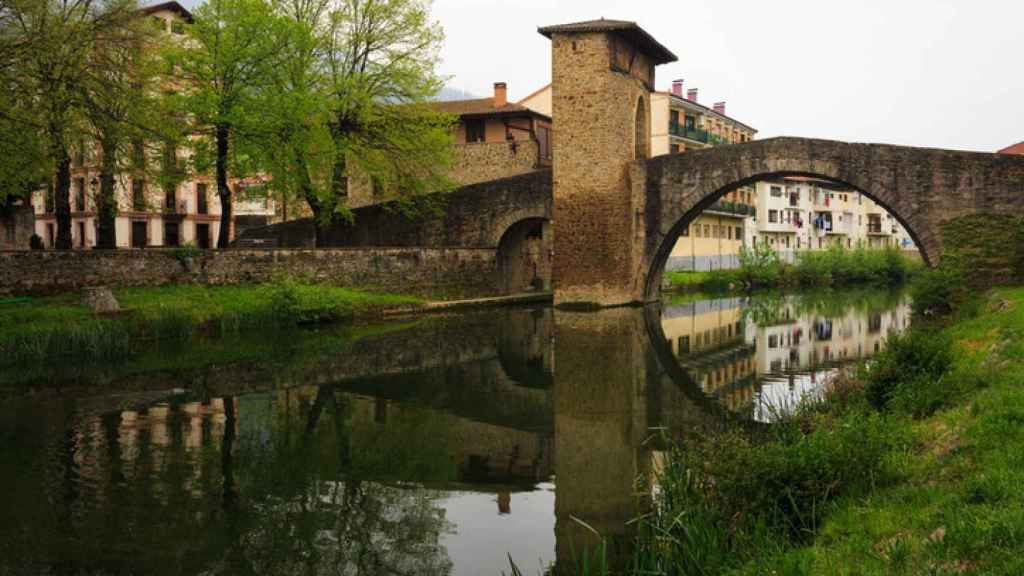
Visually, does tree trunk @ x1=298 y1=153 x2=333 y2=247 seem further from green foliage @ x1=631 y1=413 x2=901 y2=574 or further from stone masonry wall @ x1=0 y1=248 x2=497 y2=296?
→ green foliage @ x1=631 y1=413 x2=901 y2=574

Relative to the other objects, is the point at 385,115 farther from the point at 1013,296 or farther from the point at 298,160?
the point at 1013,296

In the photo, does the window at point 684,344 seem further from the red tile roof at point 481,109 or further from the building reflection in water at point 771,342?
the red tile roof at point 481,109

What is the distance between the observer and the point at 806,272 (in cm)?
4625

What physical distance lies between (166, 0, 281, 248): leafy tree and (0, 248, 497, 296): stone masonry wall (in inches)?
109

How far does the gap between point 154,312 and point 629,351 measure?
10801 millimetres

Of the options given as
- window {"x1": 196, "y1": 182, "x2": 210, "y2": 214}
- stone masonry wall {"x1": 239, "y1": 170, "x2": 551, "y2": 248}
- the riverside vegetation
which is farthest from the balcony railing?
the riverside vegetation

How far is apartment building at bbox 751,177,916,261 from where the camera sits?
A: 60.3m

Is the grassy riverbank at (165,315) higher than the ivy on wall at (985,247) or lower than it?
lower

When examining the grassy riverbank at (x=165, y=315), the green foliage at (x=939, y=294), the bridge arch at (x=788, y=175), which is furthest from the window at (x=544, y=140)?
the green foliage at (x=939, y=294)

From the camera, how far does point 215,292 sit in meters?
22.5

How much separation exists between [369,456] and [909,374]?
5.97m

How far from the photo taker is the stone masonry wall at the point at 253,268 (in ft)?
65.3

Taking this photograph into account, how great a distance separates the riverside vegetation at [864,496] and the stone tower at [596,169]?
18794 millimetres

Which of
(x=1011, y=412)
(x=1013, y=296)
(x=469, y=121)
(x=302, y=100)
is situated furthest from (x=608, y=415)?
(x=469, y=121)
